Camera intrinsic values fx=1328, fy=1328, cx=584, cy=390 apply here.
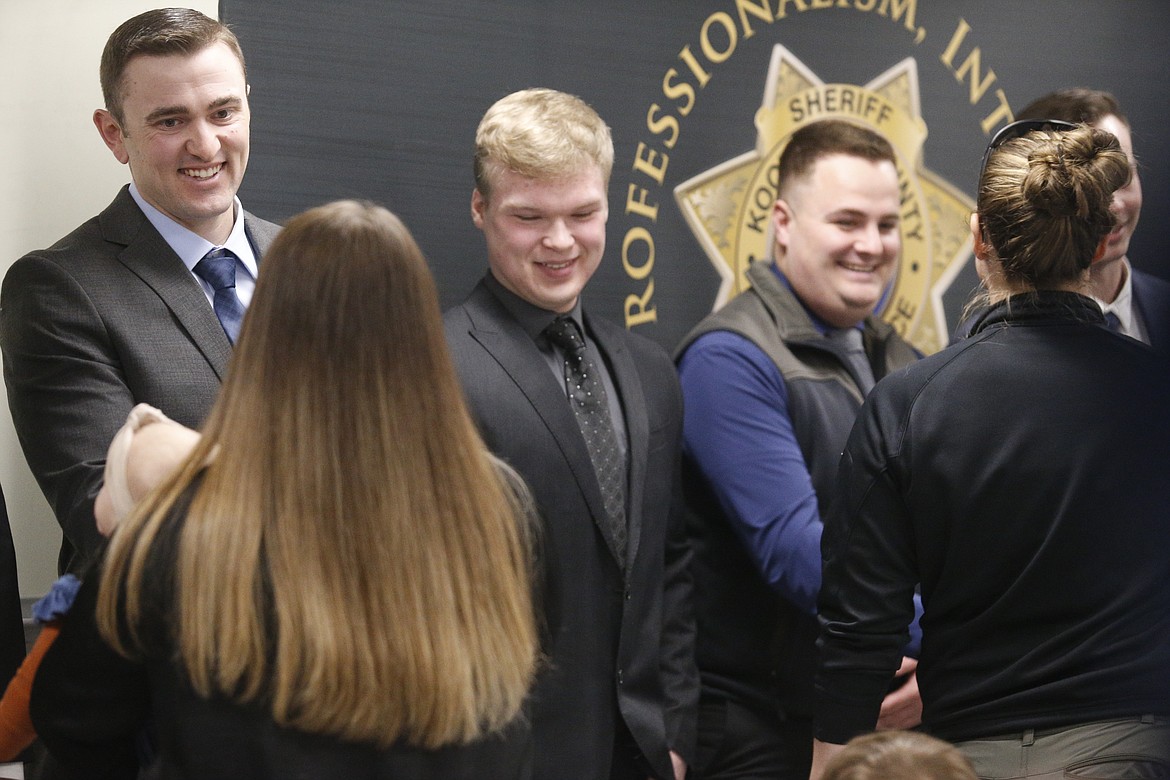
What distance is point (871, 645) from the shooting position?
7.05ft

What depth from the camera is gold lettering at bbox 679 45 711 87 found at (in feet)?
10.7

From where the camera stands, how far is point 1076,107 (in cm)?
332

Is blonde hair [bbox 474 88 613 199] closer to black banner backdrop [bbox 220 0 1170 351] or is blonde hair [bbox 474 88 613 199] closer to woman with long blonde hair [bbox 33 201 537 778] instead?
black banner backdrop [bbox 220 0 1170 351]

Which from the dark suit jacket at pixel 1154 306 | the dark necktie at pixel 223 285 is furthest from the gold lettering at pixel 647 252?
the dark suit jacket at pixel 1154 306

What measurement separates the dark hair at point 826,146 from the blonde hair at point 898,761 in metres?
1.65

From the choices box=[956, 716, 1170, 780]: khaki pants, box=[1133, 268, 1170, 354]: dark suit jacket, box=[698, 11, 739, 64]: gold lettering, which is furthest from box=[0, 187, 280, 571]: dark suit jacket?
box=[1133, 268, 1170, 354]: dark suit jacket

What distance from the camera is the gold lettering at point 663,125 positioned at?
10.5 feet

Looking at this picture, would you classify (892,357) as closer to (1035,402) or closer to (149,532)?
(1035,402)

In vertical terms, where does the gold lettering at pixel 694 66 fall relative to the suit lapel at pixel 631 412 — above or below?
above

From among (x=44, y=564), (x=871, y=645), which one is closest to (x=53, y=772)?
(x=44, y=564)

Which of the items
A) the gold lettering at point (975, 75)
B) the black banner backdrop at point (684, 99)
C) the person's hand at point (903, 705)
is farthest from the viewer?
the gold lettering at point (975, 75)

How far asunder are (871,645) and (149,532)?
1.18m

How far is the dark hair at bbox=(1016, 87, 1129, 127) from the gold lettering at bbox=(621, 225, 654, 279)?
1.04 m

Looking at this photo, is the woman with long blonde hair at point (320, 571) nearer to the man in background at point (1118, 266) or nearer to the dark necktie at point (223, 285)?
the dark necktie at point (223, 285)
